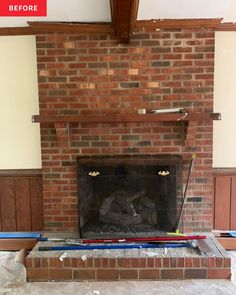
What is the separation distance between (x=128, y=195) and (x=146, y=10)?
162 cm

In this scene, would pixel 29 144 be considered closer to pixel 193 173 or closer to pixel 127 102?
pixel 127 102

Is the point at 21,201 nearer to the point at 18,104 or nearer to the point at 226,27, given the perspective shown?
the point at 18,104

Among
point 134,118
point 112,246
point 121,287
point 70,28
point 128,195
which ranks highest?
point 70,28

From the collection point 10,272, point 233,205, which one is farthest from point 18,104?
point 233,205

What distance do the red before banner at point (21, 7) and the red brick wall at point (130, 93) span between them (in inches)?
36.4

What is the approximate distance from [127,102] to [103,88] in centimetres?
26

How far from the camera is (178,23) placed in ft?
9.64

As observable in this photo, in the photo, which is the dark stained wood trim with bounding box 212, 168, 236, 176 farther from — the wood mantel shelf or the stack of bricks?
the stack of bricks

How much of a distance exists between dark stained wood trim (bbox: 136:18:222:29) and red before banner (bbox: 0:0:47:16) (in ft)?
3.60

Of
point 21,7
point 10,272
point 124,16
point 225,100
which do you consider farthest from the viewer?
point 225,100

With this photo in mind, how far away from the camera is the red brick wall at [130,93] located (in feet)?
9.89

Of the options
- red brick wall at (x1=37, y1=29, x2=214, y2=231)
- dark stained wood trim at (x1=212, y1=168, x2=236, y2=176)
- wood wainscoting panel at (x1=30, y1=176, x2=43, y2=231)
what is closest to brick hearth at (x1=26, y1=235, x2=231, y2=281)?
red brick wall at (x1=37, y1=29, x2=214, y2=231)

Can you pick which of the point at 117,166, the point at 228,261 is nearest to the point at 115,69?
the point at 117,166

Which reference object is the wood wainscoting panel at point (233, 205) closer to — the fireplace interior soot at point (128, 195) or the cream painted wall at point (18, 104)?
the fireplace interior soot at point (128, 195)
